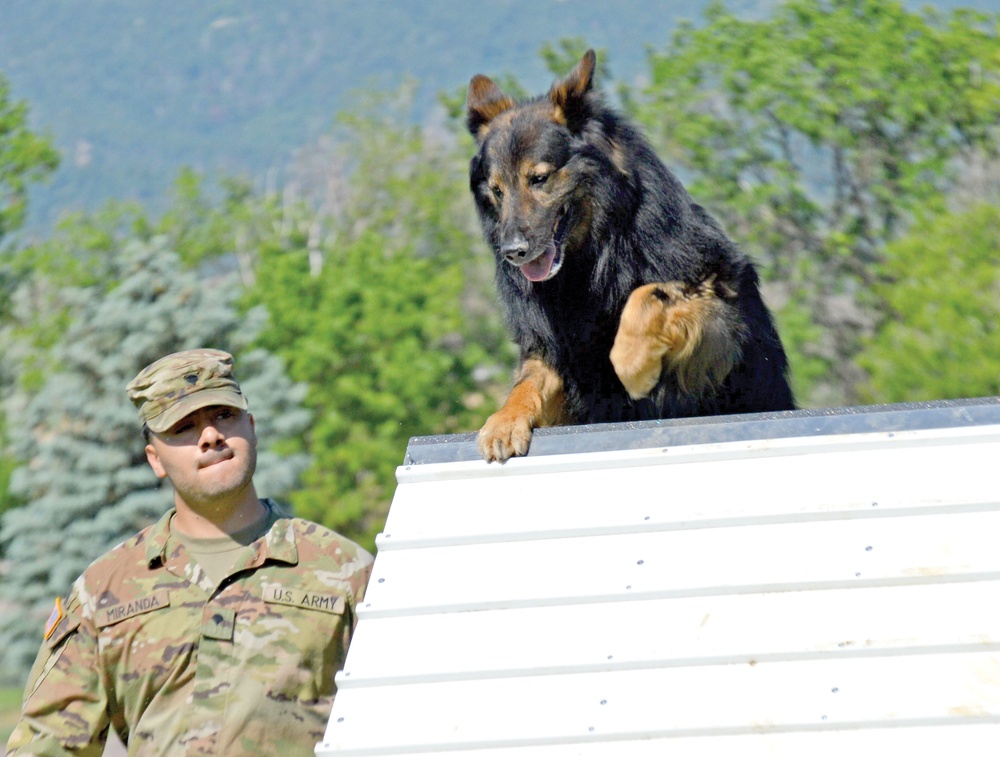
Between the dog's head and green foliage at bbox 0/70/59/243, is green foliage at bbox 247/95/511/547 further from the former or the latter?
the dog's head

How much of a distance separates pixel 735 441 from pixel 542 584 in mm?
729

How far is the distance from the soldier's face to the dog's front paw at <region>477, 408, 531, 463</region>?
0.74 m

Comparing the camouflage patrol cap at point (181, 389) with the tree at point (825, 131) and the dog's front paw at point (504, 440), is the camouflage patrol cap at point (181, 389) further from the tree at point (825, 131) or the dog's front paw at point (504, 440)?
the tree at point (825, 131)

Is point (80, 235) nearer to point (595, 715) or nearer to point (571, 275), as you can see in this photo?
point (571, 275)

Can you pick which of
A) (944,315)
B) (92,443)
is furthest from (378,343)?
(944,315)

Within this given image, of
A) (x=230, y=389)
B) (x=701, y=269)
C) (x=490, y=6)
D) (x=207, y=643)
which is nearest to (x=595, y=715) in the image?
(x=207, y=643)

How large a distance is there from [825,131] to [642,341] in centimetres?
1993

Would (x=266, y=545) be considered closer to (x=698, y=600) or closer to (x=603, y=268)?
(x=698, y=600)

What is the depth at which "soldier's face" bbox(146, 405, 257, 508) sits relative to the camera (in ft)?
11.6

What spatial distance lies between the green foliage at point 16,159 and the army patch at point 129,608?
72.5 feet

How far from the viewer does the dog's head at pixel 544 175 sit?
15.6 ft

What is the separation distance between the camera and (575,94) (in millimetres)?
4875

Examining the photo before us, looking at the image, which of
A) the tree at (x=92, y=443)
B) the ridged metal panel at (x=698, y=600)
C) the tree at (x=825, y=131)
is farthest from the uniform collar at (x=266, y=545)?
the tree at (x=825, y=131)

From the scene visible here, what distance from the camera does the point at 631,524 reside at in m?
3.13
